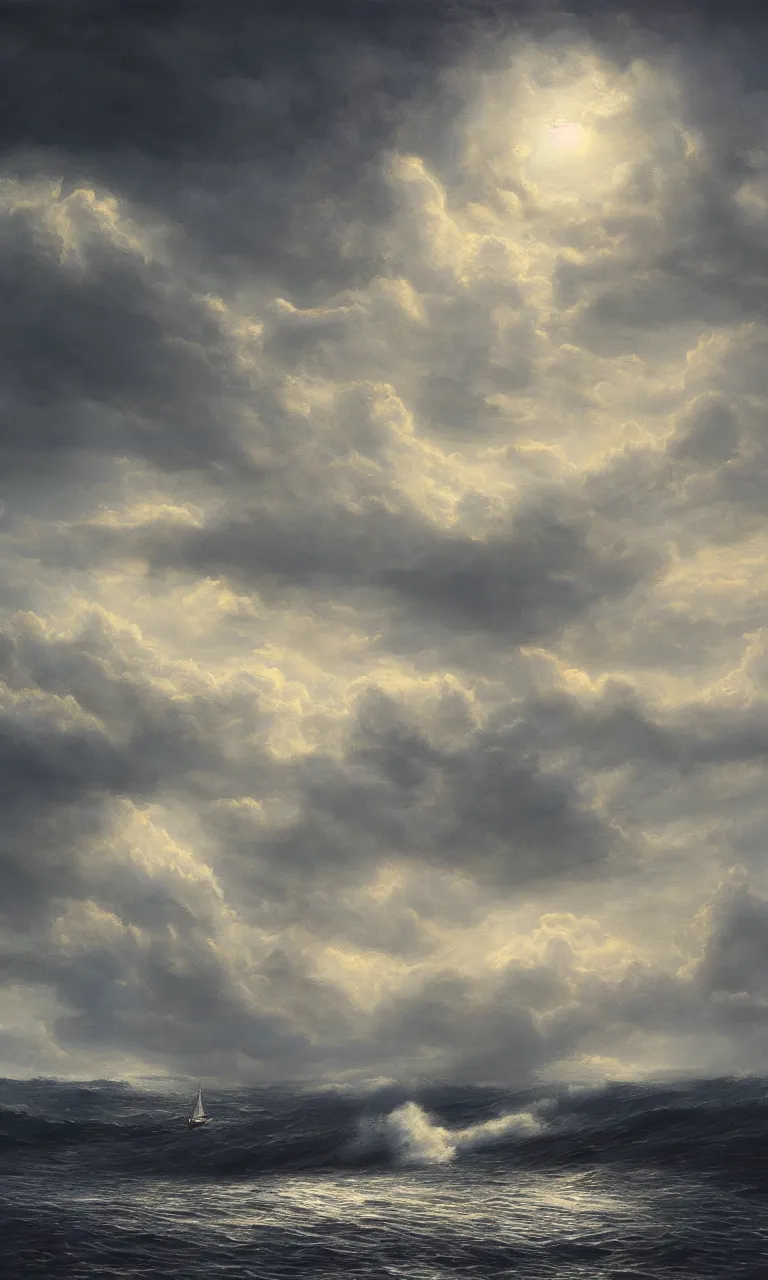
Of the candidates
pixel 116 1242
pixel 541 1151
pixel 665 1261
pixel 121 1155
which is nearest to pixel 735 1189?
pixel 665 1261

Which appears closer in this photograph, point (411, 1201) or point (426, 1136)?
point (411, 1201)

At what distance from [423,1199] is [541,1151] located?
41.5 meters

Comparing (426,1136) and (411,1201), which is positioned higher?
(411,1201)

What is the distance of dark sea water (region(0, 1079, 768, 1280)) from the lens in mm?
77500

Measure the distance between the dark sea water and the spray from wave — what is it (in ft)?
2.72

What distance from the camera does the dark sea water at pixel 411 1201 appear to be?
3051 inches

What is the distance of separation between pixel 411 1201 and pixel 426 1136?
67.2 meters

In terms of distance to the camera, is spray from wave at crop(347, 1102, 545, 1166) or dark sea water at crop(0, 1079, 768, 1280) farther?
spray from wave at crop(347, 1102, 545, 1166)

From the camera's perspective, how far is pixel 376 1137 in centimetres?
17338

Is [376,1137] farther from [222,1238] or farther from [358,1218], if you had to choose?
[222,1238]

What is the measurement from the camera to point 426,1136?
6796 inches

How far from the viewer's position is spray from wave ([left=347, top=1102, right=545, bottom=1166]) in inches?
6122

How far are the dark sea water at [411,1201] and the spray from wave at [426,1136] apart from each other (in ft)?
2.72

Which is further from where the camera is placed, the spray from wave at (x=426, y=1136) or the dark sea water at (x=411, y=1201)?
the spray from wave at (x=426, y=1136)
